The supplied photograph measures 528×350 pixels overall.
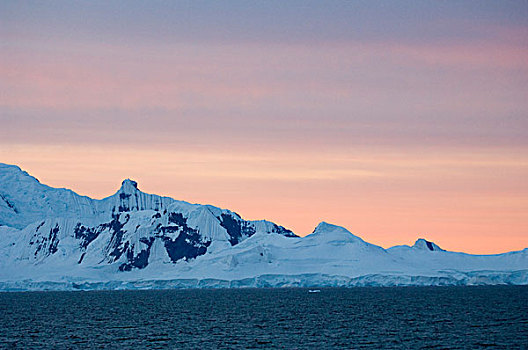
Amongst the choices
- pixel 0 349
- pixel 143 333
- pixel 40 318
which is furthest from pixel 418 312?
pixel 0 349

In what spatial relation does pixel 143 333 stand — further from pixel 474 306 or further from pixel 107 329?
pixel 474 306

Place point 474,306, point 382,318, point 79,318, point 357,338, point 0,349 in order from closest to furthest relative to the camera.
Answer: point 0,349
point 357,338
point 382,318
point 79,318
point 474,306

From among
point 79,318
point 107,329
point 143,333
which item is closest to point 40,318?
point 79,318

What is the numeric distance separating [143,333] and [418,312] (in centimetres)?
4851

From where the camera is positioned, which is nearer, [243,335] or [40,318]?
Result: [243,335]

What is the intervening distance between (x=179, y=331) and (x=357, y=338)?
21.9m

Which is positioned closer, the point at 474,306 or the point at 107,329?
the point at 107,329

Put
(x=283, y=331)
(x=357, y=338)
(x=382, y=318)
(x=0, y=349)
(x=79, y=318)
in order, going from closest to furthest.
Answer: (x=0, y=349) → (x=357, y=338) → (x=283, y=331) → (x=382, y=318) → (x=79, y=318)

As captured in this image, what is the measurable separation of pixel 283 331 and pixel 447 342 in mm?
20154

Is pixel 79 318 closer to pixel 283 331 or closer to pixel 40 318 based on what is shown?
pixel 40 318

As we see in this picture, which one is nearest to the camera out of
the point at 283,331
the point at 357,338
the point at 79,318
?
the point at 357,338

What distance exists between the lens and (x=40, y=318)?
398ft

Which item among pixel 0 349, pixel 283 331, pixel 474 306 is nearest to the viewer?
pixel 0 349

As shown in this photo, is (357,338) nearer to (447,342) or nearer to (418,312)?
(447,342)
